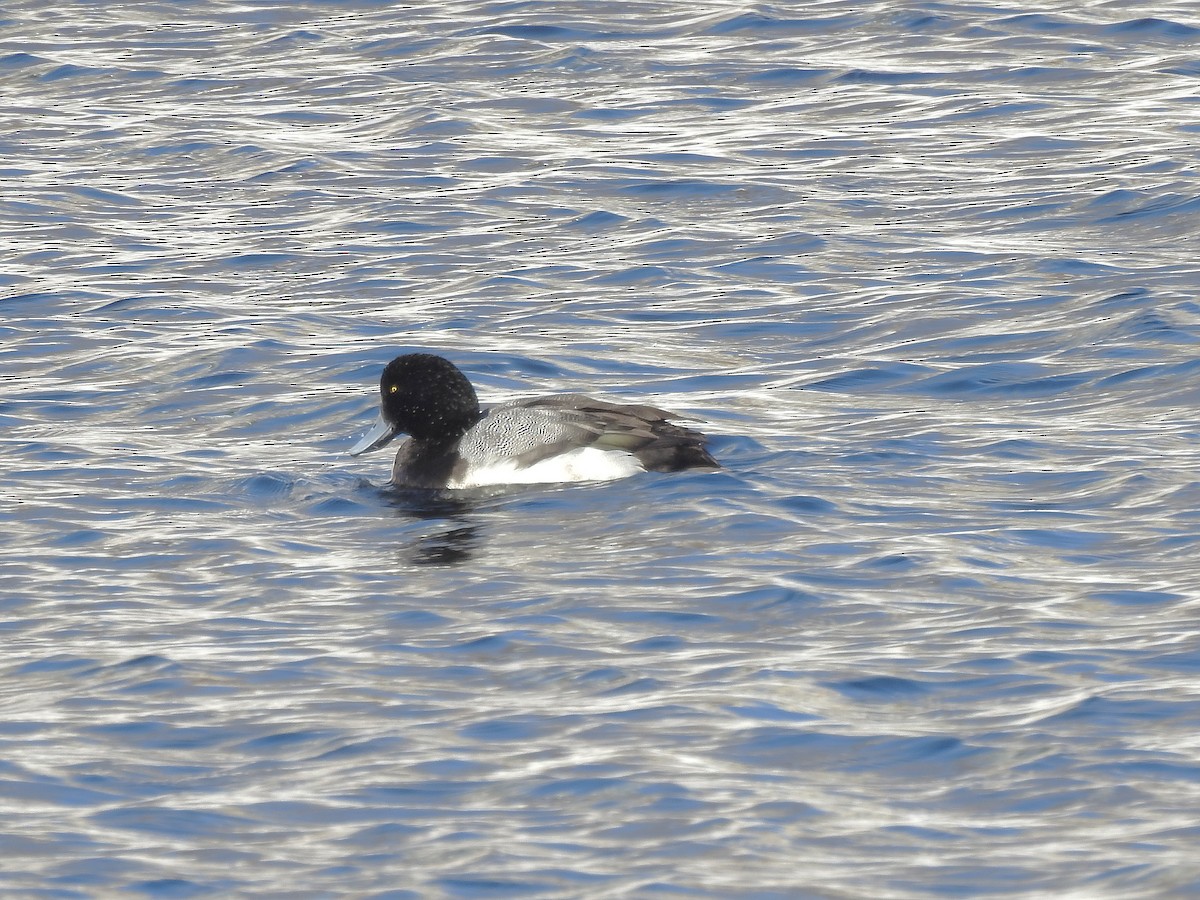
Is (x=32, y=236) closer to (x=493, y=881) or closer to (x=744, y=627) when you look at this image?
(x=744, y=627)

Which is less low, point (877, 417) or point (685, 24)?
point (685, 24)

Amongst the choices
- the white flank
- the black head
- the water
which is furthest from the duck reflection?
the black head

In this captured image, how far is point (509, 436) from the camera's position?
11758 millimetres

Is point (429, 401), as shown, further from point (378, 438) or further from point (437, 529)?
point (437, 529)

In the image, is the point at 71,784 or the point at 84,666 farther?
the point at 84,666

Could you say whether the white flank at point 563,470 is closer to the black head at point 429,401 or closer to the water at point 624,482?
the water at point 624,482

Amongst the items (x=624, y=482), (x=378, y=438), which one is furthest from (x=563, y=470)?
(x=378, y=438)

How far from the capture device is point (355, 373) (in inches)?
554

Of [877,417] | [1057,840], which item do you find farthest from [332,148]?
[1057,840]

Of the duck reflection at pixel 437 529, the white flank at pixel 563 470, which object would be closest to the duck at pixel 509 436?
the white flank at pixel 563 470

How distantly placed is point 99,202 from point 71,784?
1149cm

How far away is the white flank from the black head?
0.44 m

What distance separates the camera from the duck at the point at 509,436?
11438 millimetres

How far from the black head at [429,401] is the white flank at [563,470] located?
439 millimetres
